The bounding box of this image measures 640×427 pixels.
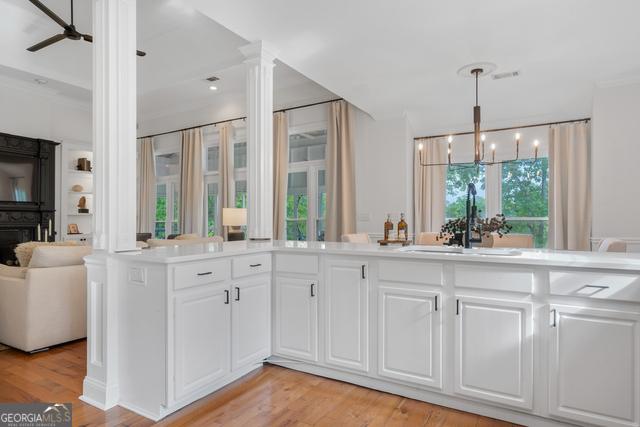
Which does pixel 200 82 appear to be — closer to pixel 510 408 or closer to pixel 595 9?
pixel 595 9

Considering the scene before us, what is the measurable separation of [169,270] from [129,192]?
64 cm

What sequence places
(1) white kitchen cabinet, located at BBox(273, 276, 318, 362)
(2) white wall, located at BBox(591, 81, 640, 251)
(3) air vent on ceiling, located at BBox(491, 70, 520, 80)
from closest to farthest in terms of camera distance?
(1) white kitchen cabinet, located at BBox(273, 276, 318, 362) → (3) air vent on ceiling, located at BBox(491, 70, 520, 80) → (2) white wall, located at BBox(591, 81, 640, 251)

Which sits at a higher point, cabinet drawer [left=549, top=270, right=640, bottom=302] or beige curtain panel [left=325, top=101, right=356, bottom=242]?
beige curtain panel [left=325, top=101, right=356, bottom=242]

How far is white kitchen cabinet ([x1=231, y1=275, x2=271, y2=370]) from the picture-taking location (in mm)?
2502

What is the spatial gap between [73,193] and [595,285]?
7.97 metres

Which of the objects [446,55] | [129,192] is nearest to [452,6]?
[446,55]

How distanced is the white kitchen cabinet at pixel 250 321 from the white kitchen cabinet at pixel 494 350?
4.37ft

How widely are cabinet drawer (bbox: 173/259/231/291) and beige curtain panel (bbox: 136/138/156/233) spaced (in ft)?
21.0

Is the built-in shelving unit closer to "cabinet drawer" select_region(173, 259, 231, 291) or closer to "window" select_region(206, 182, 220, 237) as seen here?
"window" select_region(206, 182, 220, 237)

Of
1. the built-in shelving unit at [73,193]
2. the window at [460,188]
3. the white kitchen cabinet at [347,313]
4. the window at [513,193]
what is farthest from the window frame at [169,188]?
the white kitchen cabinet at [347,313]

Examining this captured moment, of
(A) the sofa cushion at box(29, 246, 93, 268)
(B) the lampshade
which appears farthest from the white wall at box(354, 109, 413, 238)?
(A) the sofa cushion at box(29, 246, 93, 268)

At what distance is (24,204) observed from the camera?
6020 mm

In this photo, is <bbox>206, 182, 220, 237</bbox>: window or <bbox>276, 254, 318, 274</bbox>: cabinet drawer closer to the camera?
<bbox>276, 254, 318, 274</bbox>: cabinet drawer

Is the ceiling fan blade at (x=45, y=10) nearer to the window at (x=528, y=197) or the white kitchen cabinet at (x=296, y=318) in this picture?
the white kitchen cabinet at (x=296, y=318)
